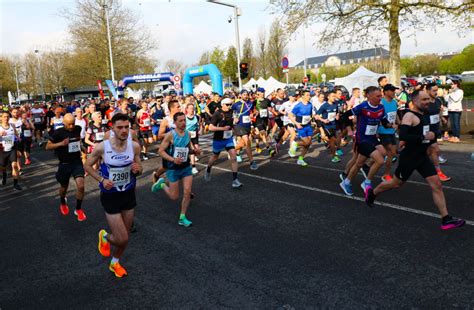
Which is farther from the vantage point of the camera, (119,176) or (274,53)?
(274,53)

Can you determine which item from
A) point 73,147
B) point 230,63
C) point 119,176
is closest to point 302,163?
point 73,147

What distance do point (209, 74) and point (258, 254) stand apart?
24307 mm

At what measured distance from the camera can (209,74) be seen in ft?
92.1

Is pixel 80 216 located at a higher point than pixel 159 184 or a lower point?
lower

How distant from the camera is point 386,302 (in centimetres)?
353

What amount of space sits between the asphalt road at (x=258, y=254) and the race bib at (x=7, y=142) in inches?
98.5

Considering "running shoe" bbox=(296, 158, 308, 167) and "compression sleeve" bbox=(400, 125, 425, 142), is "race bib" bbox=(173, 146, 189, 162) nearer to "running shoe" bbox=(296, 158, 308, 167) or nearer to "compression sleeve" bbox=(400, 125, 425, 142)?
"compression sleeve" bbox=(400, 125, 425, 142)

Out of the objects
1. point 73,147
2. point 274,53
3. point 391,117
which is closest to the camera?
point 73,147

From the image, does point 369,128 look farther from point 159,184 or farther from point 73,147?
point 73,147

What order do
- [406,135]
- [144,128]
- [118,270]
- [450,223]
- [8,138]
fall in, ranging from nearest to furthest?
[118,270]
[450,223]
[406,135]
[8,138]
[144,128]

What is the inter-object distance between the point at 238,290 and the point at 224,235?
1624 millimetres

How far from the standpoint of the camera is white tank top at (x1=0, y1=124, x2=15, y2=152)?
9700mm

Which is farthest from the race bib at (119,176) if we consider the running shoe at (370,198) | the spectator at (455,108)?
the spectator at (455,108)

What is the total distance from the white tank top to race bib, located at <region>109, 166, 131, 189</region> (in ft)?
21.9
